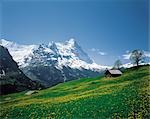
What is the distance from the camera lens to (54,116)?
3566 cm

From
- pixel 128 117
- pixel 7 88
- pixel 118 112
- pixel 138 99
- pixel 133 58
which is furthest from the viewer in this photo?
pixel 7 88

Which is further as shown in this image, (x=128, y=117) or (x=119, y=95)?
(x=119, y=95)

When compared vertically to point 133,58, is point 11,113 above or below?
below

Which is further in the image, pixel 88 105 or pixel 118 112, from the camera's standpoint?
pixel 88 105

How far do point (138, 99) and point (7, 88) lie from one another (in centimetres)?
13334

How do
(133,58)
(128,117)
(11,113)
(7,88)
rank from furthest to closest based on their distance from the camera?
(7,88)
(133,58)
(11,113)
(128,117)

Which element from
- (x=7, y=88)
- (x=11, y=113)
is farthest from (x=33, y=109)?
(x=7, y=88)

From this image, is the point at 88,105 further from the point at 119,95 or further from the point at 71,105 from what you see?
the point at 119,95

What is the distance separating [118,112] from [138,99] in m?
5.11

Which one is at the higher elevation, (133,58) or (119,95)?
(133,58)

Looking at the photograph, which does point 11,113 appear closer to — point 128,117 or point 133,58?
point 128,117

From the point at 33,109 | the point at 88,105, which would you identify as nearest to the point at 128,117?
the point at 88,105

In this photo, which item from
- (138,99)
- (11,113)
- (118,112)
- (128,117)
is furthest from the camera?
(11,113)

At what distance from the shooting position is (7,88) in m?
164
